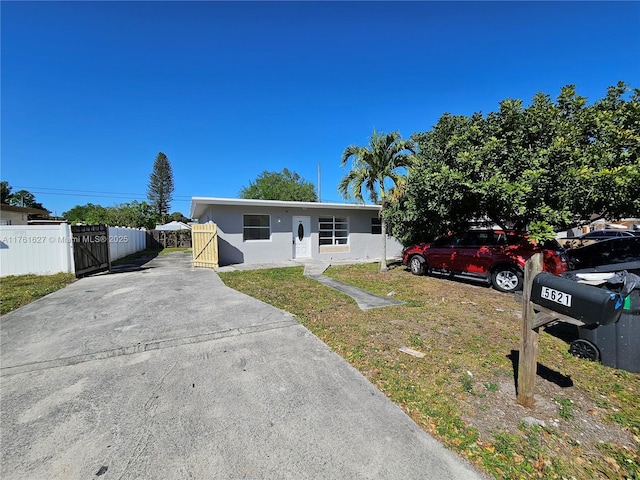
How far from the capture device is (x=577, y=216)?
7184mm

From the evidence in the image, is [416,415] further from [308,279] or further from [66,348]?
[308,279]

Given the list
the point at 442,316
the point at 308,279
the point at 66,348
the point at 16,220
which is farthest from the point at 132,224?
the point at 442,316

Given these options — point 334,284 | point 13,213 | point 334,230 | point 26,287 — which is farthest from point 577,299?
point 13,213

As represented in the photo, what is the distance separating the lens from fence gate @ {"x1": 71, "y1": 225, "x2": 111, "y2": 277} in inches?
383

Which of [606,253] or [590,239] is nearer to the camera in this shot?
[606,253]

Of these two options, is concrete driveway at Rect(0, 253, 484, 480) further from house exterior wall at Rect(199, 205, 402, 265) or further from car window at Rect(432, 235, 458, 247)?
house exterior wall at Rect(199, 205, 402, 265)

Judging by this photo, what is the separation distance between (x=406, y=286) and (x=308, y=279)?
10.3 ft

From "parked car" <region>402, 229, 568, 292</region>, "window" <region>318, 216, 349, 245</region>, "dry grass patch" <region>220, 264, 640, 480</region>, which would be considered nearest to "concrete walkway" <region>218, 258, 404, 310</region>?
"dry grass patch" <region>220, 264, 640, 480</region>

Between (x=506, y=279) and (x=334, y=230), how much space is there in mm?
9067

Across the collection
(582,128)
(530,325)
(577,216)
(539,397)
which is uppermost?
(582,128)

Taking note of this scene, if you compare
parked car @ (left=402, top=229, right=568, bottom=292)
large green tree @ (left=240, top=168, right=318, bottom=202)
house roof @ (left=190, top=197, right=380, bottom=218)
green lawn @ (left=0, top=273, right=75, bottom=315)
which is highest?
large green tree @ (left=240, top=168, right=318, bottom=202)

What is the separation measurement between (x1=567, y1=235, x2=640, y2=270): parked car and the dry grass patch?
12.7 ft

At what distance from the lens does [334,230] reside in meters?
15.4

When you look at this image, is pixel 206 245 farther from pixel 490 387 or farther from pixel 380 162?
pixel 490 387
